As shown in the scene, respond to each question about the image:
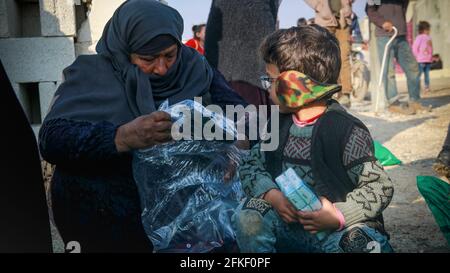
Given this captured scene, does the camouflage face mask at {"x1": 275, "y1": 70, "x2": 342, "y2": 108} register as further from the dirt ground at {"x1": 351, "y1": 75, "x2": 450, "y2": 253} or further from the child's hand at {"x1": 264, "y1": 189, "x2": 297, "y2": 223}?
the dirt ground at {"x1": 351, "y1": 75, "x2": 450, "y2": 253}

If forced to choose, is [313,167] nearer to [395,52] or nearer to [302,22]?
[302,22]

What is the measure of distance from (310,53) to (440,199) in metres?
0.81

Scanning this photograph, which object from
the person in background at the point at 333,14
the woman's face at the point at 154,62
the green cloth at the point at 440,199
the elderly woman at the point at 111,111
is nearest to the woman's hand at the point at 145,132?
the elderly woman at the point at 111,111

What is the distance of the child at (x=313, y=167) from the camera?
6.08 ft

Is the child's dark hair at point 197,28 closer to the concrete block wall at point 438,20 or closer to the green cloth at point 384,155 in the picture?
the concrete block wall at point 438,20

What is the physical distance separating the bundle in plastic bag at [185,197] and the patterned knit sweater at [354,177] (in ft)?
0.51

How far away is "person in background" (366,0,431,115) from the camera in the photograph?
255 cm

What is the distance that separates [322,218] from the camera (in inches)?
73.8

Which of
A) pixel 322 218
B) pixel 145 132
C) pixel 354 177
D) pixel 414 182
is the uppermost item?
pixel 145 132

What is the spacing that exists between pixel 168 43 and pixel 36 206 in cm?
72

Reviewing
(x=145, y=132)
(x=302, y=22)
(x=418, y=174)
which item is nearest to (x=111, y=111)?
(x=145, y=132)
